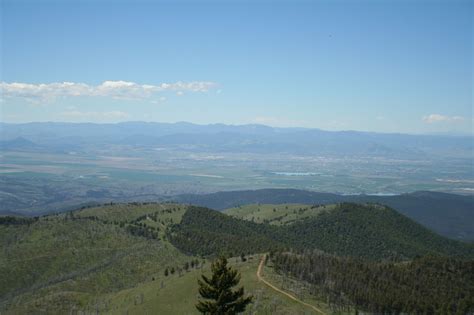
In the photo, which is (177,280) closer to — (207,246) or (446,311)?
(207,246)

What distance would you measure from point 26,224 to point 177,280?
82.7 m

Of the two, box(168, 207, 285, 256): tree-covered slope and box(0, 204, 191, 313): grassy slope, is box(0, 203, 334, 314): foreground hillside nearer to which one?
box(0, 204, 191, 313): grassy slope

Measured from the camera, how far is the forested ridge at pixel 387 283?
88.3 meters

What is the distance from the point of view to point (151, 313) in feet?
287

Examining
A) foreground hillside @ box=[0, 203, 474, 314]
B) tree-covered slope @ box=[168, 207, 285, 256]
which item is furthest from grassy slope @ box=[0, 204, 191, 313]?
tree-covered slope @ box=[168, 207, 285, 256]

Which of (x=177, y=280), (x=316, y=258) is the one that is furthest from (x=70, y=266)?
(x=316, y=258)

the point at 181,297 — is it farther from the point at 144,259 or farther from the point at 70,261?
the point at 70,261

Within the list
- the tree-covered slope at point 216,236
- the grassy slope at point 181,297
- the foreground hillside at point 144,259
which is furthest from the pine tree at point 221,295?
the tree-covered slope at point 216,236

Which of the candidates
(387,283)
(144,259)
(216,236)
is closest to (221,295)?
(387,283)

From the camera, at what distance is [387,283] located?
9912 cm

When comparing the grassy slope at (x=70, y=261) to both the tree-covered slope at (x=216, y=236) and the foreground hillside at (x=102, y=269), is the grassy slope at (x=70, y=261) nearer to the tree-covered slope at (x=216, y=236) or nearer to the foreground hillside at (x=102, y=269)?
the foreground hillside at (x=102, y=269)

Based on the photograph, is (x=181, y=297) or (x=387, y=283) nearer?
(x=181, y=297)

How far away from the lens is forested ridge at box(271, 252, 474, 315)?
Answer: 290ft

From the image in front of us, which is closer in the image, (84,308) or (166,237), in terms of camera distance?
(84,308)
